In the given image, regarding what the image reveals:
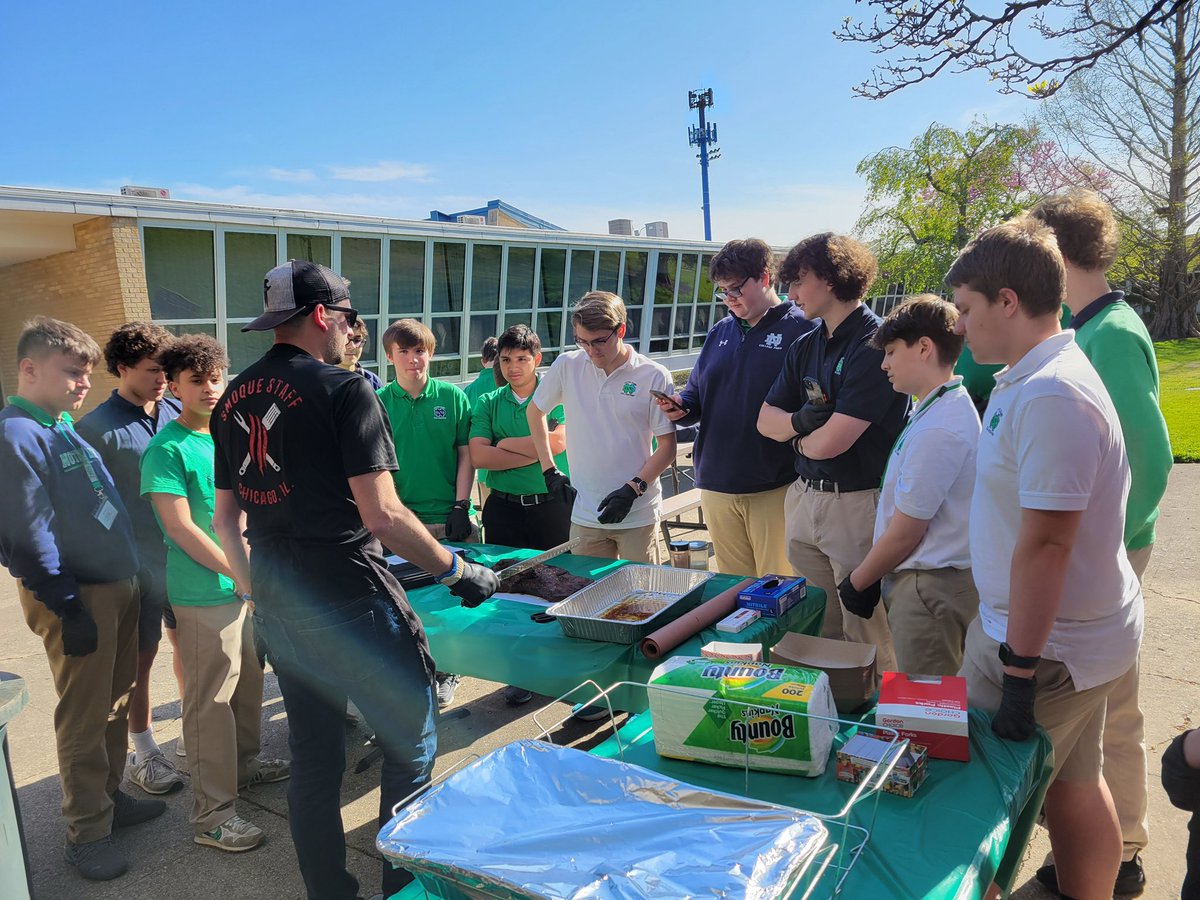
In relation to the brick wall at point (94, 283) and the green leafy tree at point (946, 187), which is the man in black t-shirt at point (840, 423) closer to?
the brick wall at point (94, 283)

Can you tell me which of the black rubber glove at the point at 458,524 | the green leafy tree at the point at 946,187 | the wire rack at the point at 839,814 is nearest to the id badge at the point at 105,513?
the black rubber glove at the point at 458,524

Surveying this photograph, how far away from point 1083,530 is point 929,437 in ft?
2.08

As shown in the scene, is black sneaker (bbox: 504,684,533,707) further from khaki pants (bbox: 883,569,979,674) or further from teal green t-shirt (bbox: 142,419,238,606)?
khaki pants (bbox: 883,569,979,674)

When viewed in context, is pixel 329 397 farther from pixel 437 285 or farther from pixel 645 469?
pixel 437 285

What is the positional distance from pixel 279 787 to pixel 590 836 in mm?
2747

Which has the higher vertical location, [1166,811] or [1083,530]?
[1083,530]

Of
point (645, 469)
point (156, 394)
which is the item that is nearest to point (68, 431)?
point (156, 394)

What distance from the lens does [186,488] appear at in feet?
9.38

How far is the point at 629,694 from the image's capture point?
224 cm

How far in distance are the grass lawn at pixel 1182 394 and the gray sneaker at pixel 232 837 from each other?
20.0 feet

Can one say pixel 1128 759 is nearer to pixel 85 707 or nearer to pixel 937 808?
pixel 937 808

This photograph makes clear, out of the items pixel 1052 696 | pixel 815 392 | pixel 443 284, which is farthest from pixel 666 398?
pixel 443 284

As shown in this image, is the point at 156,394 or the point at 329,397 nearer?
the point at 329,397

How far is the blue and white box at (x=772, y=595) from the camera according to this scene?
239 cm
